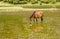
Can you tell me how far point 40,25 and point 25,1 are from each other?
14686 mm

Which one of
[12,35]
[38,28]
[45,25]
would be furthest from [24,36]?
[45,25]

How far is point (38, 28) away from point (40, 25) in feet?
2.65

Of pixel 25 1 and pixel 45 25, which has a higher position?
pixel 45 25

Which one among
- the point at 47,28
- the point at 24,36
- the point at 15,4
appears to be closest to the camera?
the point at 24,36

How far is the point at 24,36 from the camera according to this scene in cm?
1173

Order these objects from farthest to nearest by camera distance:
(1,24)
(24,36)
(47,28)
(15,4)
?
1. (15,4)
2. (1,24)
3. (47,28)
4. (24,36)

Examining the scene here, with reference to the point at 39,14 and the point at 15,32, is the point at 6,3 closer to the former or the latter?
the point at 39,14

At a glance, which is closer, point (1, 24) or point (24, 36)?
point (24, 36)

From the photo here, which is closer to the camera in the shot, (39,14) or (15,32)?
(15,32)

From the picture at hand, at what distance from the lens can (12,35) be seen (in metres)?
12.0

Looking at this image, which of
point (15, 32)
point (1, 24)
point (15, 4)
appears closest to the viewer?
point (15, 32)

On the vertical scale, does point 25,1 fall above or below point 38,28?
below

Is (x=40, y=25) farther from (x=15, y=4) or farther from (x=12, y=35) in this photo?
(x=15, y=4)

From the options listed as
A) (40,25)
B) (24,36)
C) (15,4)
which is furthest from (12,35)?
(15,4)
